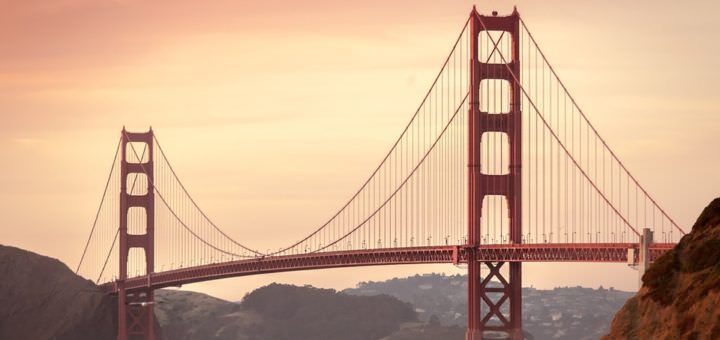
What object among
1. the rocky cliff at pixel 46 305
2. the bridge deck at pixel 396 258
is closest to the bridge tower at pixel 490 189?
the bridge deck at pixel 396 258

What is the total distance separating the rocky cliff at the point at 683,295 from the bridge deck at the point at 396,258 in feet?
68.5

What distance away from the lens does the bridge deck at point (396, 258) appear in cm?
7906

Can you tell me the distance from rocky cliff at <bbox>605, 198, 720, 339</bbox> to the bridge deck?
68.5 ft

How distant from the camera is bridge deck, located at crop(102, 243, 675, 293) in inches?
3113

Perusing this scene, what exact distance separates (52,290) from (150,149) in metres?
13.4

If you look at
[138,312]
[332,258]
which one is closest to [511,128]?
[332,258]

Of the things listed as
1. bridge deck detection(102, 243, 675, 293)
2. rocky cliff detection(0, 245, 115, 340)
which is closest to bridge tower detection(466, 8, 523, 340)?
bridge deck detection(102, 243, 675, 293)

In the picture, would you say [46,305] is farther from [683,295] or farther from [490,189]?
[683,295]

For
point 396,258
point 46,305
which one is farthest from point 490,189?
point 46,305

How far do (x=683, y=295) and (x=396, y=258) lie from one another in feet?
159

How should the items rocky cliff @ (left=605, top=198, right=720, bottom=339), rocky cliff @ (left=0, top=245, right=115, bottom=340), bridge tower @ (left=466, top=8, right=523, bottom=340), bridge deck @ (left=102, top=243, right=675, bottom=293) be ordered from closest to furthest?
1. rocky cliff @ (left=605, top=198, right=720, bottom=339)
2. bridge deck @ (left=102, top=243, right=675, bottom=293)
3. bridge tower @ (left=466, top=8, right=523, bottom=340)
4. rocky cliff @ (left=0, top=245, right=115, bottom=340)

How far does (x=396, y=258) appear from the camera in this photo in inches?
3829

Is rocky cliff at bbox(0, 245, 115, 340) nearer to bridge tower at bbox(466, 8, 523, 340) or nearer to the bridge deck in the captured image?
the bridge deck

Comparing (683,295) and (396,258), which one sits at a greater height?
(396,258)
